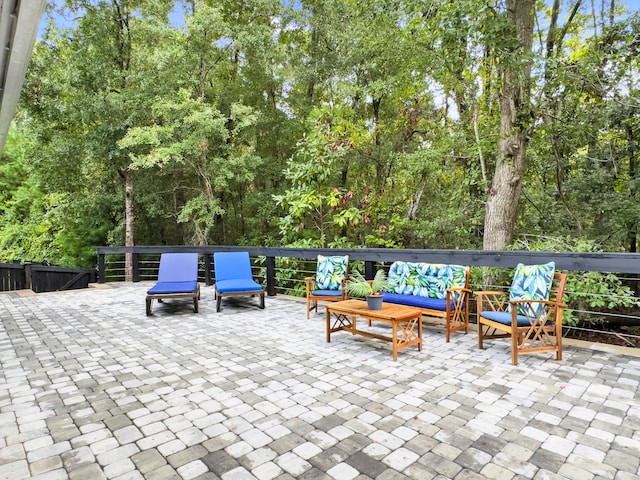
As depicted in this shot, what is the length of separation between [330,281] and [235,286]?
154 cm

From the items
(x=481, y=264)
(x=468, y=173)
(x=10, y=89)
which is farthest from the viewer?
(x=468, y=173)

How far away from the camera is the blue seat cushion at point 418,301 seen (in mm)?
4200

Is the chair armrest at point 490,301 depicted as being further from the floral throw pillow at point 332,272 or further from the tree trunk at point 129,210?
the tree trunk at point 129,210

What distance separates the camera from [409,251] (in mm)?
5207

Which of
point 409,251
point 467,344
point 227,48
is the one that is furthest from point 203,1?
point 467,344

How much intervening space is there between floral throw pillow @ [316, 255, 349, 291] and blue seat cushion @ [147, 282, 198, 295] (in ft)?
6.55

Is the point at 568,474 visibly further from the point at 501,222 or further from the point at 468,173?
the point at 468,173

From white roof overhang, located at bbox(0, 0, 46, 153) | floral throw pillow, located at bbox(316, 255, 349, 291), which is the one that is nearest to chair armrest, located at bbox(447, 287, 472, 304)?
floral throw pillow, located at bbox(316, 255, 349, 291)

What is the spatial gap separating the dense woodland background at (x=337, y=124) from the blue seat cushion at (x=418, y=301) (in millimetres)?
2168

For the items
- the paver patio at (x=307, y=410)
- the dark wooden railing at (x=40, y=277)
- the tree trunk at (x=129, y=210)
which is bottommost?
the paver patio at (x=307, y=410)

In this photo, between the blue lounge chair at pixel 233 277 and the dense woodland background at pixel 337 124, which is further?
the blue lounge chair at pixel 233 277

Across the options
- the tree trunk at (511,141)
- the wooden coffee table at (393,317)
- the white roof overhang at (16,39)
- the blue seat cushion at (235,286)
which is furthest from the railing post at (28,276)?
the tree trunk at (511,141)

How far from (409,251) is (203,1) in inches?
365

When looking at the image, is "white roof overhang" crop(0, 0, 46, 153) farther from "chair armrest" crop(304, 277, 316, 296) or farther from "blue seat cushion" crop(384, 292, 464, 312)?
"blue seat cushion" crop(384, 292, 464, 312)
